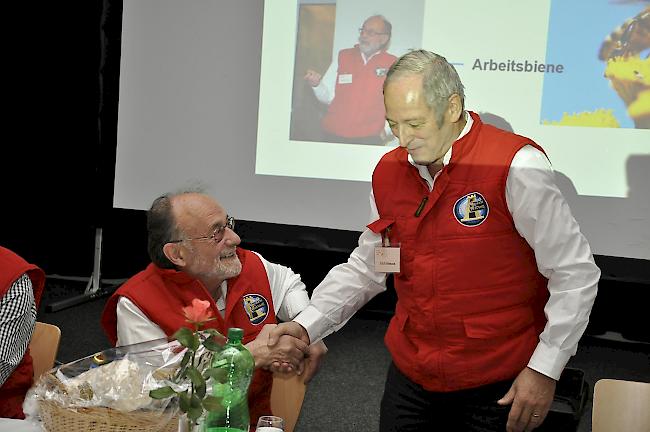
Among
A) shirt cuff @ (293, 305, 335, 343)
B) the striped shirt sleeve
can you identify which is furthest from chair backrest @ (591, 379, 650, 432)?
the striped shirt sleeve

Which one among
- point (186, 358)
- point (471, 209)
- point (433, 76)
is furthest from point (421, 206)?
point (186, 358)

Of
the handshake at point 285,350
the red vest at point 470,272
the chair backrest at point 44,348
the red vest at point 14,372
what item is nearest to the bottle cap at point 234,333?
the handshake at point 285,350

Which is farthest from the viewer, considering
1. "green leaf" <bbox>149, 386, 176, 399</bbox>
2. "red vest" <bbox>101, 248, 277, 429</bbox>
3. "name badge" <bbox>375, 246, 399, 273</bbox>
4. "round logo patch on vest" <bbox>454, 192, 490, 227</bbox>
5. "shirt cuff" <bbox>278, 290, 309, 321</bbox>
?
"shirt cuff" <bbox>278, 290, 309, 321</bbox>

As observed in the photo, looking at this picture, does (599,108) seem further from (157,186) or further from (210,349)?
(210,349)

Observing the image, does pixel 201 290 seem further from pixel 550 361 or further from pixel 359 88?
pixel 359 88

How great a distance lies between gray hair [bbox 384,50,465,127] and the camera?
1.95 metres

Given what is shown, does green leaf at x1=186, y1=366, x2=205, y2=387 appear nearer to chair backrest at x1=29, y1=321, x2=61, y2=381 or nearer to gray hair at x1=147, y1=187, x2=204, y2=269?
gray hair at x1=147, y1=187, x2=204, y2=269

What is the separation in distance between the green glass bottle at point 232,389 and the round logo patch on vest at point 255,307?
2.33 ft

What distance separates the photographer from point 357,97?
15.4 ft

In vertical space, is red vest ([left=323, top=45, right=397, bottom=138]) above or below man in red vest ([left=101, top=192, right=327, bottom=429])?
above

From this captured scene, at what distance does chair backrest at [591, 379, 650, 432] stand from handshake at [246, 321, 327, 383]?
778 millimetres

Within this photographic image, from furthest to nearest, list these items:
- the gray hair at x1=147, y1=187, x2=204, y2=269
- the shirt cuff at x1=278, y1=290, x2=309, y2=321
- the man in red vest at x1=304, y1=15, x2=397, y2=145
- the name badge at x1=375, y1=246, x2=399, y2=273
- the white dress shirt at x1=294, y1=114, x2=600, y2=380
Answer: the man in red vest at x1=304, y1=15, x2=397, y2=145 < the shirt cuff at x1=278, y1=290, x2=309, y2=321 < the gray hair at x1=147, y1=187, x2=204, y2=269 < the name badge at x1=375, y1=246, x2=399, y2=273 < the white dress shirt at x1=294, y1=114, x2=600, y2=380

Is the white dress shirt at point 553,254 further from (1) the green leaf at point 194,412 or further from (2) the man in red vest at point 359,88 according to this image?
(2) the man in red vest at point 359,88

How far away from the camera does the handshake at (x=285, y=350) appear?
2150mm
